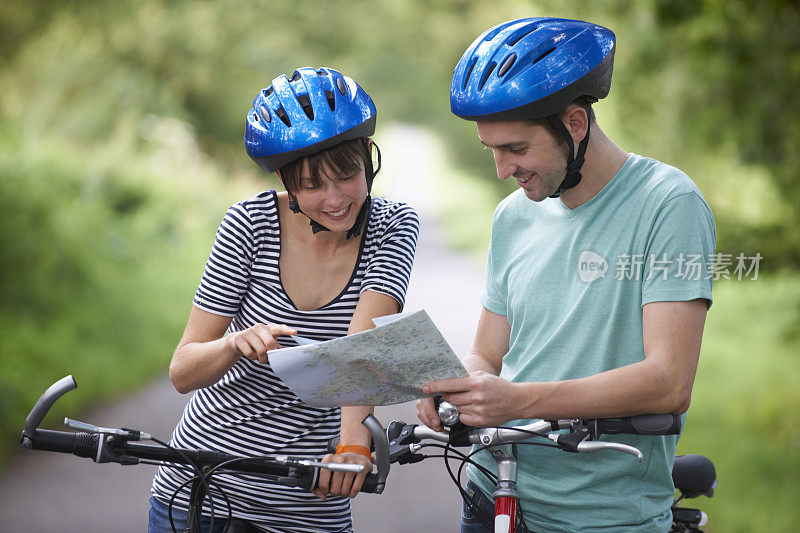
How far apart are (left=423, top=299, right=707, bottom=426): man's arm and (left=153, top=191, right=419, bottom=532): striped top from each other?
58cm

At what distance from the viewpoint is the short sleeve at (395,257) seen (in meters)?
2.67

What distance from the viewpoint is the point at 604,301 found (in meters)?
2.34

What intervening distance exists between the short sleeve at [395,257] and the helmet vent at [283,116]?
444 mm

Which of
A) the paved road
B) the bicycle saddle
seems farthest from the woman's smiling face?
the paved road

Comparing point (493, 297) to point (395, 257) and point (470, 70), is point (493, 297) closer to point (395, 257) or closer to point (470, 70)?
point (395, 257)

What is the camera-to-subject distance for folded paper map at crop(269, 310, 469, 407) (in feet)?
6.61

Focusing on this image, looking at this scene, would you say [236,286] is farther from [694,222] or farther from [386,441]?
[694,222]

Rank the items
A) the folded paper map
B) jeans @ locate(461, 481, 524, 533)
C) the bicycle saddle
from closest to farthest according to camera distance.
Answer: the folded paper map, jeans @ locate(461, 481, 524, 533), the bicycle saddle

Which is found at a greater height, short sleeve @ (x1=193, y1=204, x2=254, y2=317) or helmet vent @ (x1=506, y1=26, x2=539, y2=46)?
helmet vent @ (x1=506, y1=26, x2=539, y2=46)

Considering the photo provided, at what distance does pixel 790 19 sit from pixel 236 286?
535 cm

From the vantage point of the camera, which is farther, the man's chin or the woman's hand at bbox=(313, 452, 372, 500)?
the man's chin

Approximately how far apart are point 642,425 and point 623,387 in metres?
0.10

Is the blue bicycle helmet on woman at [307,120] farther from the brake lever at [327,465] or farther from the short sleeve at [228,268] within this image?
the brake lever at [327,465]

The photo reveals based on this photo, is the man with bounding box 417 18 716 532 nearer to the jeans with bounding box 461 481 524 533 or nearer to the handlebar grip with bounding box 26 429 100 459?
the jeans with bounding box 461 481 524 533
